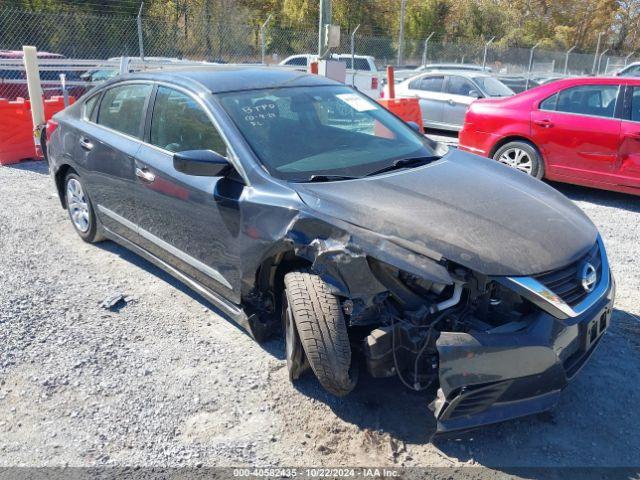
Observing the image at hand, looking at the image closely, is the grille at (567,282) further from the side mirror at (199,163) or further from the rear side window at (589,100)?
the rear side window at (589,100)

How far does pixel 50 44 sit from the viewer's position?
52.5 ft

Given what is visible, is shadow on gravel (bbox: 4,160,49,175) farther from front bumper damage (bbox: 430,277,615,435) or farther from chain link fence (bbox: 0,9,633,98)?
front bumper damage (bbox: 430,277,615,435)

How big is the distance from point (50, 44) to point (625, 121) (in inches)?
617

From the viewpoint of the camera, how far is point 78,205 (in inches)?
198

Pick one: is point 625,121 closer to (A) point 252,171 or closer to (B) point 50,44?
(A) point 252,171

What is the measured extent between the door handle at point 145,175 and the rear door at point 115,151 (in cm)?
10

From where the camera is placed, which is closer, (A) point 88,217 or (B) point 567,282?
(B) point 567,282

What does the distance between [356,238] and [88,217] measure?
3187 mm

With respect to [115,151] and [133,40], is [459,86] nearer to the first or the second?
[115,151]

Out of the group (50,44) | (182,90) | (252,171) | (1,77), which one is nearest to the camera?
(252,171)

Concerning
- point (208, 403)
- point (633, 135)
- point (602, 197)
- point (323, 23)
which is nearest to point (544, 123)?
point (633, 135)

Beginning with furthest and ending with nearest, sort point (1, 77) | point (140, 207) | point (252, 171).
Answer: point (1, 77)
point (140, 207)
point (252, 171)

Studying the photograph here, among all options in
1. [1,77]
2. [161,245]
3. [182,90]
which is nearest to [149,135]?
[182,90]

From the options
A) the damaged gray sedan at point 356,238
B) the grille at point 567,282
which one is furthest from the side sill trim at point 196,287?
the grille at point 567,282
